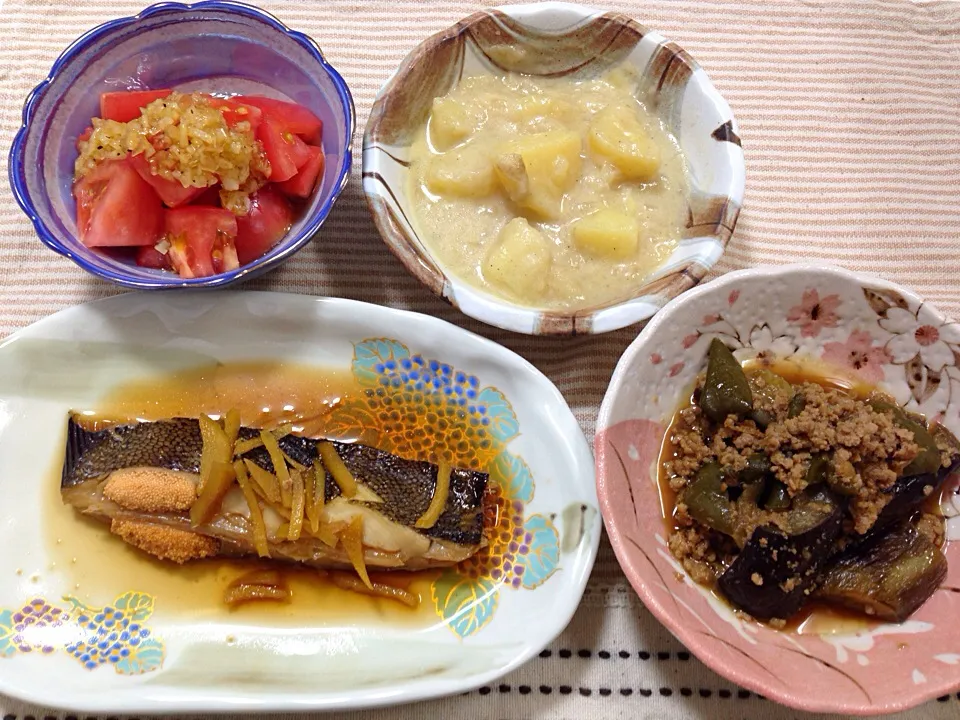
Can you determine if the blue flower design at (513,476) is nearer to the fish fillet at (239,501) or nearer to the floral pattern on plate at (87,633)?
the fish fillet at (239,501)

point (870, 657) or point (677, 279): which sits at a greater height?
point (677, 279)

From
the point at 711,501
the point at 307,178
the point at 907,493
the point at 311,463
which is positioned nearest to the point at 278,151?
the point at 307,178

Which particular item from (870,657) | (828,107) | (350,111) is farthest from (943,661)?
(350,111)

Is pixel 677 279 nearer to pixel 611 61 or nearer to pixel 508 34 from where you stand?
pixel 611 61

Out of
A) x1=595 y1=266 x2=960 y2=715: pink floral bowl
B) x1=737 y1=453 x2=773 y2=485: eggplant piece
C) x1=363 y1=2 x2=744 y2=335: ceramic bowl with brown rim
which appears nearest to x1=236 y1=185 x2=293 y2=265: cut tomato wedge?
x1=363 y1=2 x2=744 y2=335: ceramic bowl with brown rim

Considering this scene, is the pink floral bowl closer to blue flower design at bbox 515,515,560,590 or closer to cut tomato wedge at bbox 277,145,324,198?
blue flower design at bbox 515,515,560,590

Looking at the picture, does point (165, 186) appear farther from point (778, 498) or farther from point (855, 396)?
point (855, 396)

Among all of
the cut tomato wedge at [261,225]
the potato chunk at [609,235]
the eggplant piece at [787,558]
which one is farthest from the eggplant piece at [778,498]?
the cut tomato wedge at [261,225]
